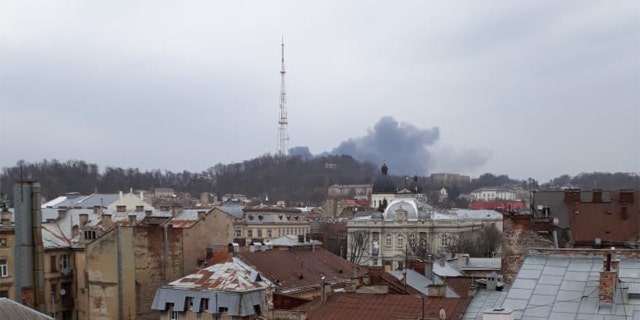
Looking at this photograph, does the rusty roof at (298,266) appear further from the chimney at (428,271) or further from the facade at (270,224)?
the facade at (270,224)

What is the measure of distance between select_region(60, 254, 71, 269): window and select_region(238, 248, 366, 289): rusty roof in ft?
51.5

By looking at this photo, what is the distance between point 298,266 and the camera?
44.8 meters

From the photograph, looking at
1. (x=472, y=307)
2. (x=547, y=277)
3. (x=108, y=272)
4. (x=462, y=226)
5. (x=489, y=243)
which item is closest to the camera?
(x=547, y=277)

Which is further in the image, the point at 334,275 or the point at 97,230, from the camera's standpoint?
the point at 97,230

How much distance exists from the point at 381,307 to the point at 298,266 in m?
17.6

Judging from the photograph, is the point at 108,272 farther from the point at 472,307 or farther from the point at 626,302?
the point at 626,302

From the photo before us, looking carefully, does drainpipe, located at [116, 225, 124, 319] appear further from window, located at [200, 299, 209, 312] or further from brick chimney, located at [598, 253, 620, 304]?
brick chimney, located at [598, 253, 620, 304]

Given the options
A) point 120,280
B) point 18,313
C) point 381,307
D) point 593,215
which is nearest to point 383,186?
point 593,215

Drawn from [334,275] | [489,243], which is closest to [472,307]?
[334,275]

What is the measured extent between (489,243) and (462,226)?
391 inches

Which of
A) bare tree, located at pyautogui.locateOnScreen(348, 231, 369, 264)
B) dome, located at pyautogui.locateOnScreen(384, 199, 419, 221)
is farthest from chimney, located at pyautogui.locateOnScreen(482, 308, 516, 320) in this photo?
dome, located at pyautogui.locateOnScreen(384, 199, 419, 221)

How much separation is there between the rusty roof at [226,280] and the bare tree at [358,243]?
59.2 meters

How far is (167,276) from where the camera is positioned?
156ft

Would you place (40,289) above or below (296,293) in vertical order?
above
